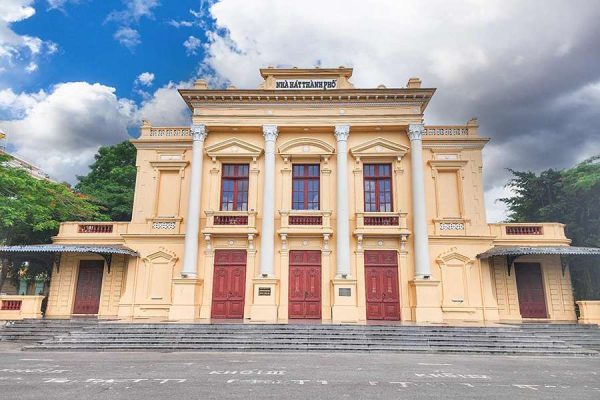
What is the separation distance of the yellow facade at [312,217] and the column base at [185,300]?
0.05 metres

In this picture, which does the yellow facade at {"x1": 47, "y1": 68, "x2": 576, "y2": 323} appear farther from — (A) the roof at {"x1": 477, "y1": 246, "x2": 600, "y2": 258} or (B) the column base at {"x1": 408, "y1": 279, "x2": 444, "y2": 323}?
(A) the roof at {"x1": 477, "y1": 246, "x2": 600, "y2": 258}

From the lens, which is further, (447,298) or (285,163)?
(285,163)

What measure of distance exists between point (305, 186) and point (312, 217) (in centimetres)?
156

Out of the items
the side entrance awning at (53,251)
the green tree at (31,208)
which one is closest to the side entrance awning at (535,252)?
the side entrance awning at (53,251)

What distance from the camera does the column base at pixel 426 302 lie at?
51.4 feet

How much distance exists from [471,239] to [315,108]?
27.9 feet

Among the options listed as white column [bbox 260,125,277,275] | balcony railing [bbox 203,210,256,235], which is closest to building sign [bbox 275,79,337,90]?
white column [bbox 260,125,277,275]

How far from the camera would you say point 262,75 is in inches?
739

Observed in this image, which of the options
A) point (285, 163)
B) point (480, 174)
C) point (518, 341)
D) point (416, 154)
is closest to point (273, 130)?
point (285, 163)

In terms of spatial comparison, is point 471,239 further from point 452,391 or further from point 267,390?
point 267,390

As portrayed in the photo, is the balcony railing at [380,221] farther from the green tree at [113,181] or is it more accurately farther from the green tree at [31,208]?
the green tree at [113,181]

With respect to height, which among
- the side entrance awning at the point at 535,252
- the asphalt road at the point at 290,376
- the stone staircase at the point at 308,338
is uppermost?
the side entrance awning at the point at 535,252

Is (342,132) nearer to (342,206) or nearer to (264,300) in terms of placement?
(342,206)

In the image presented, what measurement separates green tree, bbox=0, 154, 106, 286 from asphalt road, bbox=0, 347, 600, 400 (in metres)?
9.08
